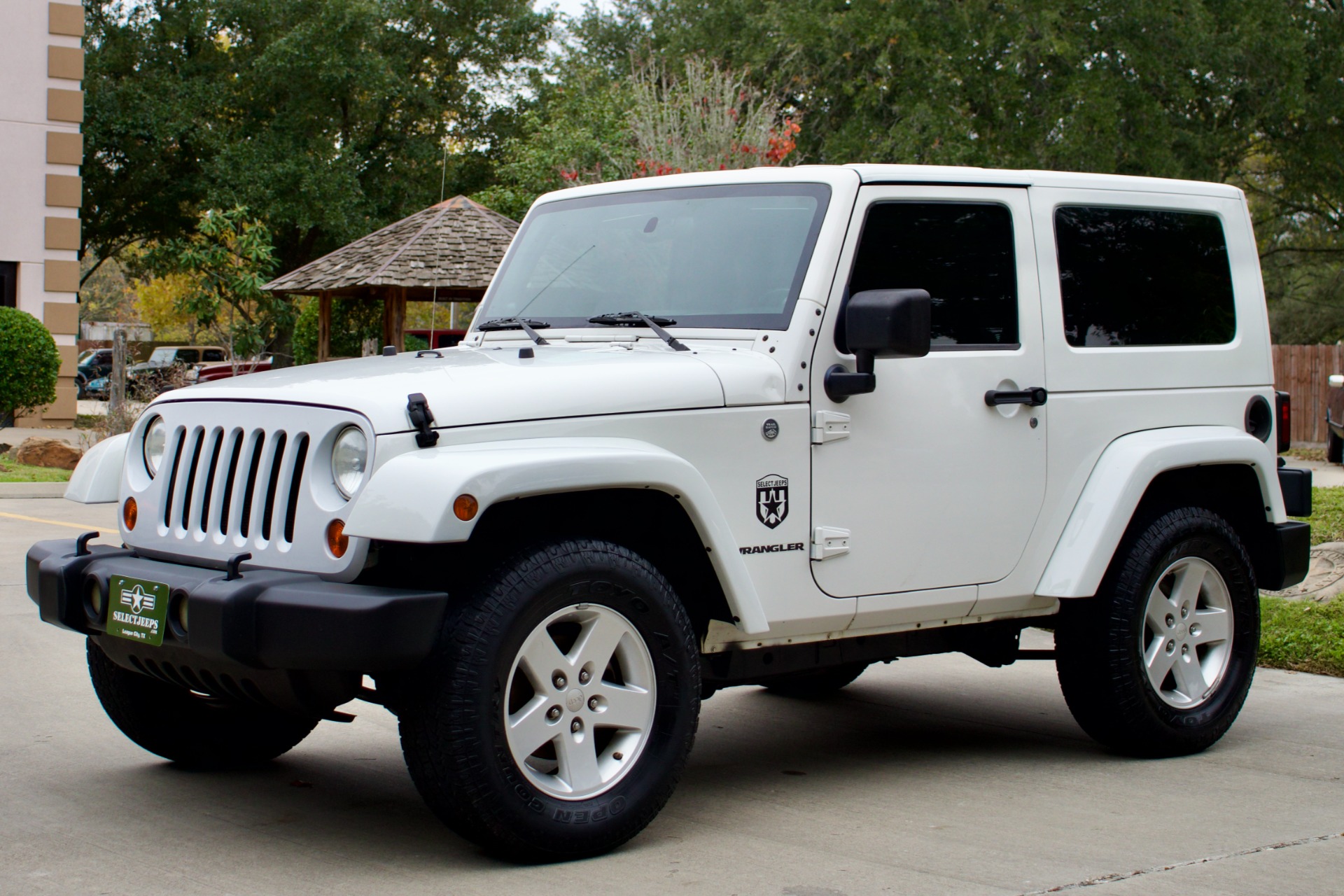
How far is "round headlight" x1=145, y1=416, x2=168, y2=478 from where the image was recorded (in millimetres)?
4801

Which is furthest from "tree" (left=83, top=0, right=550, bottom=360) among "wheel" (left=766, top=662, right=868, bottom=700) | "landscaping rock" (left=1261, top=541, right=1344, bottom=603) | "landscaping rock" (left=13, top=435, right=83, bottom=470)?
"wheel" (left=766, top=662, right=868, bottom=700)

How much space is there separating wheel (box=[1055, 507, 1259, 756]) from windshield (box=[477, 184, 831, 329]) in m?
1.73

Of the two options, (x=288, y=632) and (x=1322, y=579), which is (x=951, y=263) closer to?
(x=288, y=632)

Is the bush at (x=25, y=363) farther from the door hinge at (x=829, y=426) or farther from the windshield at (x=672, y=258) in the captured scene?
the door hinge at (x=829, y=426)

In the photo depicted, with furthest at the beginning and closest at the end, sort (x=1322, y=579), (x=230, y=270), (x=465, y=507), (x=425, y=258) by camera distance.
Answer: (x=230, y=270)
(x=425, y=258)
(x=1322, y=579)
(x=465, y=507)

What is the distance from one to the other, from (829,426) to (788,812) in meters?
1.24

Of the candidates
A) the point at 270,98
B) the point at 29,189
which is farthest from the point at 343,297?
the point at 270,98

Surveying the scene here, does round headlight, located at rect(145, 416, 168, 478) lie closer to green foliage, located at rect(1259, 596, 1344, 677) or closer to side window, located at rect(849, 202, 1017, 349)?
side window, located at rect(849, 202, 1017, 349)

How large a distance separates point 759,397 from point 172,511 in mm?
1780

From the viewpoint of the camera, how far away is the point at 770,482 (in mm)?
4719

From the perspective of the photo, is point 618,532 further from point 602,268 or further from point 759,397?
point 602,268

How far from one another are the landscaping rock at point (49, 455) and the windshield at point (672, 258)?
1405 centimetres

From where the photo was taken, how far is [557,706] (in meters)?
4.25

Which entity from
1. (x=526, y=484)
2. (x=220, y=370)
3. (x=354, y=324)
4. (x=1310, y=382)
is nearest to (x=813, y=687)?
(x=526, y=484)
